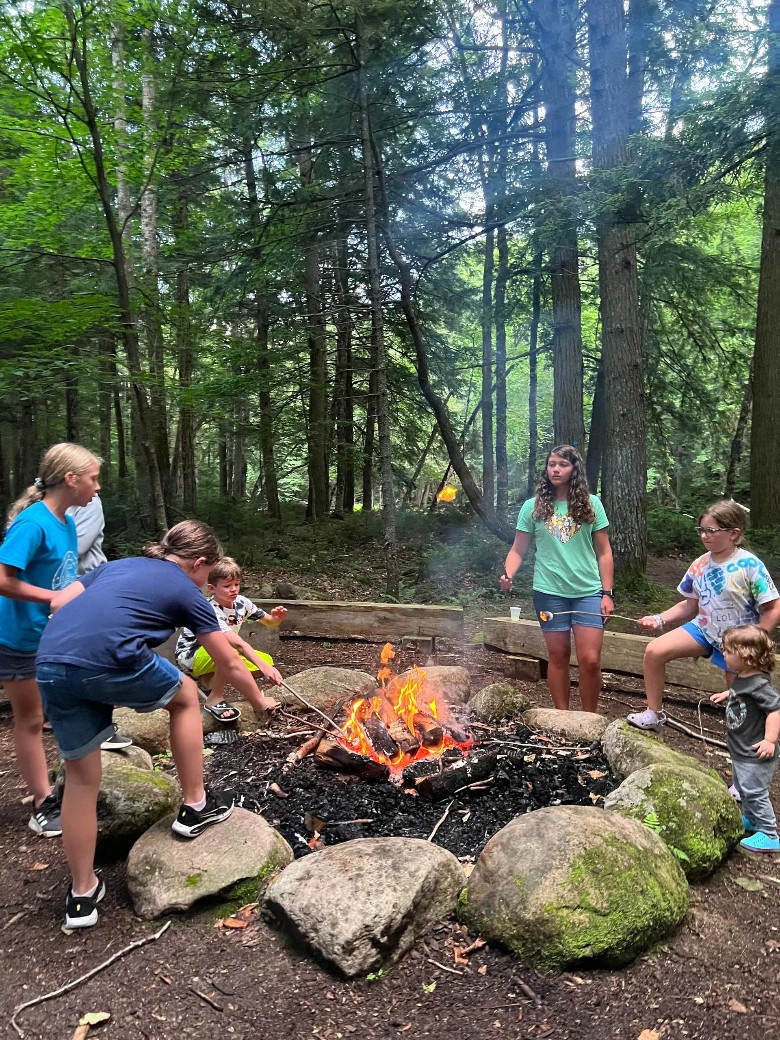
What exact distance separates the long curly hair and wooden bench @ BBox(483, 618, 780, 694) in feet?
4.83

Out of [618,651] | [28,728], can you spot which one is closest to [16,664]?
[28,728]

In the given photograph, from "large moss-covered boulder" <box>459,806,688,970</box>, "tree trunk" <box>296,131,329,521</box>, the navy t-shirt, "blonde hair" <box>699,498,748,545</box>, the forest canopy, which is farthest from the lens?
"tree trunk" <box>296,131,329,521</box>

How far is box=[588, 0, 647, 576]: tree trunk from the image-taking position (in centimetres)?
740

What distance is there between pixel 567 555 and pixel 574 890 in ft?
7.27

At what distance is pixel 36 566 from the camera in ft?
9.82

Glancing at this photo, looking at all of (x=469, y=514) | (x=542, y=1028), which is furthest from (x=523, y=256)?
(x=542, y=1028)

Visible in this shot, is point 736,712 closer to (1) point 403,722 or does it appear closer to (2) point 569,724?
(2) point 569,724

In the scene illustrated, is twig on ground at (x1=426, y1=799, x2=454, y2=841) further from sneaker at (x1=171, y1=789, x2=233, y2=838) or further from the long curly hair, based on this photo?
the long curly hair

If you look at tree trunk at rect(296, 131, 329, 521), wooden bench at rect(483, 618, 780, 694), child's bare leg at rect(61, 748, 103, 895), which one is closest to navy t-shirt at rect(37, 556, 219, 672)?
child's bare leg at rect(61, 748, 103, 895)

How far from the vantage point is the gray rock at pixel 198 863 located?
253 cm

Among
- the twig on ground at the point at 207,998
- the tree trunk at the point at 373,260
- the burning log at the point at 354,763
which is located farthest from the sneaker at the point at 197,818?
the tree trunk at the point at 373,260

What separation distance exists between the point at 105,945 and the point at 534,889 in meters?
1.62

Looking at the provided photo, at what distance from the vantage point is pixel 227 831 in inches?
110

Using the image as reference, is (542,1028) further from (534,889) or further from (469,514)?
(469,514)
